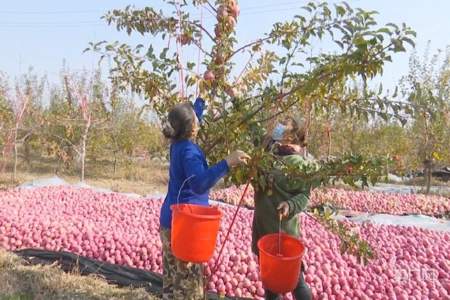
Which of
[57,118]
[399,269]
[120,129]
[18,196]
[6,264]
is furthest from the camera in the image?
[120,129]

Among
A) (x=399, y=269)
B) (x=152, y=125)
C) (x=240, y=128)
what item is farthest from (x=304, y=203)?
(x=152, y=125)

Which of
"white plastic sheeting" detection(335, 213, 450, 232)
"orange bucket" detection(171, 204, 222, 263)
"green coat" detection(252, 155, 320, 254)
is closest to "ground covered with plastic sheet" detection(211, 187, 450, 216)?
"white plastic sheeting" detection(335, 213, 450, 232)

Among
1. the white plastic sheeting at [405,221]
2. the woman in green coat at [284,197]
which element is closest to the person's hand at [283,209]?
the woman in green coat at [284,197]

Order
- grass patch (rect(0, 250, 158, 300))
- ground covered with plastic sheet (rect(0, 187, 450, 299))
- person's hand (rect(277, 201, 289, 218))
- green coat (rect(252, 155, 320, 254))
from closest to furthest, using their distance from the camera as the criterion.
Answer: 1. person's hand (rect(277, 201, 289, 218))
2. green coat (rect(252, 155, 320, 254))
3. grass patch (rect(0, 250, 158, 300))
4. ground covered with plastic sheet (rect(0, 187, 450, 299))

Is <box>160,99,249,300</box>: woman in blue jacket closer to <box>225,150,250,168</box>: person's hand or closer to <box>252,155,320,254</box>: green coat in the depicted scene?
<box>225,150,250,168</box>: person's hand

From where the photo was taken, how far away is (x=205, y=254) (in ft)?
7.07

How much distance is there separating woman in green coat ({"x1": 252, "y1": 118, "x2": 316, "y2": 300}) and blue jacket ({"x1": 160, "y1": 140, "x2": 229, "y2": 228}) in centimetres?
42

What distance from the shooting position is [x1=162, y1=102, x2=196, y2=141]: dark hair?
2.28 meters

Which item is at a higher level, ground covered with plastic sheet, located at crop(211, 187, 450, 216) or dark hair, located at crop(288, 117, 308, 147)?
dark hair, located at crop(288, 117, 308, 147)

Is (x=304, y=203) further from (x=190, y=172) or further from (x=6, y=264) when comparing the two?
(x=6, y=264)

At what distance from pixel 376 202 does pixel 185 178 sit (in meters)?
7.55

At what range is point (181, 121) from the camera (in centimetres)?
230

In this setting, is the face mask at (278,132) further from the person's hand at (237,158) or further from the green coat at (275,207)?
the person's hand at (237,158)

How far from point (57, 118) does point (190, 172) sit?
12.1 metres
